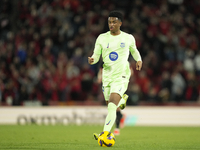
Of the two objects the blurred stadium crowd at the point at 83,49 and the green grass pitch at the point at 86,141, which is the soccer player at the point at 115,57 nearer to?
the green grass pitch at the point at 86,141

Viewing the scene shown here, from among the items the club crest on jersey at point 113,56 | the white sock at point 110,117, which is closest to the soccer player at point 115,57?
the club crest on jersey at point 113,56

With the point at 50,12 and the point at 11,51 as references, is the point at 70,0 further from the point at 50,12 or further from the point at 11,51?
the point at 11,51

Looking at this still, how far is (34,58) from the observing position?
16719mm

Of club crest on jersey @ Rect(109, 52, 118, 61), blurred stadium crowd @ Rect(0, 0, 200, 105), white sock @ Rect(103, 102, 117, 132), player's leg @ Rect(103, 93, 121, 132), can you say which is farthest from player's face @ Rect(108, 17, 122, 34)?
blurred stadium crowd @ Rect(0, 0, 200, 105)

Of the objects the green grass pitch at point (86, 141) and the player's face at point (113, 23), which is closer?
the green grass pitch at point (86, 141)

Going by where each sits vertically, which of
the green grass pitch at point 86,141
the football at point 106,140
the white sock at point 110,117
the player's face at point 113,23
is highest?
the player's face at point 113,23

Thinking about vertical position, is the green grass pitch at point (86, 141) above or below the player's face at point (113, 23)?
below

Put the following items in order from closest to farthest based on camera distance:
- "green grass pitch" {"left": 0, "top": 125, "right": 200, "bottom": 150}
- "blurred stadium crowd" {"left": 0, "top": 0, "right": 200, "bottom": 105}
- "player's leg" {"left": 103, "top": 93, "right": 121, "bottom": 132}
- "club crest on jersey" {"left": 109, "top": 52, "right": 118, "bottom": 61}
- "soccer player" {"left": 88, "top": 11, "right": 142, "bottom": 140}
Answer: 1. "green grass pitch" {"left": 0, "top": 125, "right": 200, "bottom": 150}
2. "player's leg" {"left": 103, "top": 93, "right": 121, "bottom": 132}
3. "soccer player" {"left": 88, "top": 11, "right": 142, "bottom": 140}
4. "club crest on jersey" {"left": 109, "top": 52, "right": 118, "bottom": 61}
5. "blurred stadium crowd" {"left": 0, "top": 0, "right": 200, "bottom": 105}

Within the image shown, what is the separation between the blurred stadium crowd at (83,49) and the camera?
613 inches

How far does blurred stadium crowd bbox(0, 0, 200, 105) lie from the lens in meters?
15.6

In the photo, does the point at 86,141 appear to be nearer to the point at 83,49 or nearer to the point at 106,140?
the point at 106,140

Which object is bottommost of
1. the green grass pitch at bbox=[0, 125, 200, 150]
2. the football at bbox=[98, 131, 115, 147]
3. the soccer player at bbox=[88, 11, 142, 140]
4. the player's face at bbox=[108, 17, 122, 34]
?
the green grass pitch at bbox=[0, 125, 200, 150]

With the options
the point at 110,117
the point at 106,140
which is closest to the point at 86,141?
the point at 110,117

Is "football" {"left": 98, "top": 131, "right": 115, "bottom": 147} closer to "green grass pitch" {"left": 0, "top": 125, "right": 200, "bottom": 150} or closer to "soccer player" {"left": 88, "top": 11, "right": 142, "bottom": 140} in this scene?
"green grass pitch" {"left": 0, "top": 125, "right": 200, "bottom": 150}
